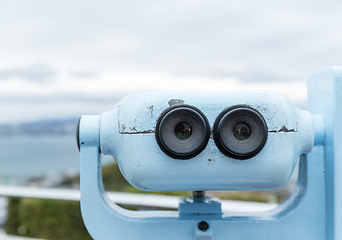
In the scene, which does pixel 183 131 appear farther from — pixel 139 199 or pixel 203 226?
pixel 139 199

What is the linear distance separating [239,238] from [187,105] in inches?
17.7

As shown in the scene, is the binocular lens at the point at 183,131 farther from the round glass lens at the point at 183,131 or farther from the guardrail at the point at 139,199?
the guardrail at the point at 139,199

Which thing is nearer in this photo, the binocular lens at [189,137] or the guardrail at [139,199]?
the binocular lens at [189,137]

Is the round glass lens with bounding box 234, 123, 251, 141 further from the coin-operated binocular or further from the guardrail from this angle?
the guardrail

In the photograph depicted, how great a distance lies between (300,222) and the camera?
1.00 meters

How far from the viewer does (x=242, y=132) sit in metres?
0.84

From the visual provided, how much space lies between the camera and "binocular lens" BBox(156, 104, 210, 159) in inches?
32.2

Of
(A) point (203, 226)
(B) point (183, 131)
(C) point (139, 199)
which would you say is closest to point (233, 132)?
(B) point (183, 131)

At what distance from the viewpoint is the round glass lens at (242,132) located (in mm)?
832

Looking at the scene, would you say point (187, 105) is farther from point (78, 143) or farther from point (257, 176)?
point (78, 143)

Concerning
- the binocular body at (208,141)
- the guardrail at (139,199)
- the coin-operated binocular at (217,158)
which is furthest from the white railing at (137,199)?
the binocular body at (208,141)

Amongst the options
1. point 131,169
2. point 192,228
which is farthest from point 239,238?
point 131,169

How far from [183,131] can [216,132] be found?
83 mm

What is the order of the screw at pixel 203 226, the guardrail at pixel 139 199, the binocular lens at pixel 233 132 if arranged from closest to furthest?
the binocular lens at pixel 233 132, the screw at pixel 203 226, the guardrail at pixel 139 199
